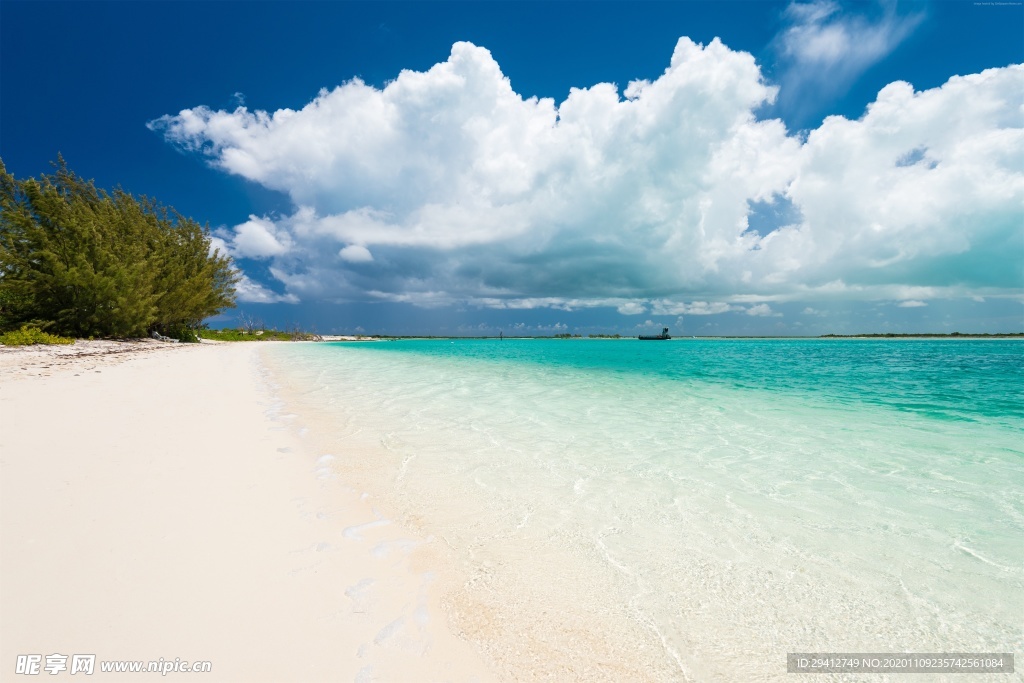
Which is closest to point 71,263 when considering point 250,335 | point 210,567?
point 210,567

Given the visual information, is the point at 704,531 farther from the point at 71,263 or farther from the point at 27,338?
the point at 71,263

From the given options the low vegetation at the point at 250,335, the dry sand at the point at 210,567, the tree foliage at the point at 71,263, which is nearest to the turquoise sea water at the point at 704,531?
the dry sand at the point at 210,567

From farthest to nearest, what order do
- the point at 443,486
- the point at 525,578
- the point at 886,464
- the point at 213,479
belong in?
the point at 886,464, the point at 443,486, the point at 213,479, the point at 525,578

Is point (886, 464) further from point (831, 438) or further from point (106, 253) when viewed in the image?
Result: point (106, 253)

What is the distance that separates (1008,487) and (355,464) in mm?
8206

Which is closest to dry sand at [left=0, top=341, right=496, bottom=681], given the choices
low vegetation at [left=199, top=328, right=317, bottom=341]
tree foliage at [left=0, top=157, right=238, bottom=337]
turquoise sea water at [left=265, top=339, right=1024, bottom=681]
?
turquoise sea water at [left=265, top=339, right=1024, bottom=681]

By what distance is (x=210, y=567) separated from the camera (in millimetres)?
2918

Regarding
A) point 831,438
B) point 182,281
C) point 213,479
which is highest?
point 182,281

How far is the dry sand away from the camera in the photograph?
2.16m

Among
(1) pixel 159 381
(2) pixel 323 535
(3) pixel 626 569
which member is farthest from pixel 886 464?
(1) pixel 159 381

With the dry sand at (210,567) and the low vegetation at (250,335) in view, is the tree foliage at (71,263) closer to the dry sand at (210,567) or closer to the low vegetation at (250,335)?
the dry sand at (210,567)

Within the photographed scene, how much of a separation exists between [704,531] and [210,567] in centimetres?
398

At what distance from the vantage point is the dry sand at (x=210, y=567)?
2.16m

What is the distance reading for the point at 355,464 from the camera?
222 inches
